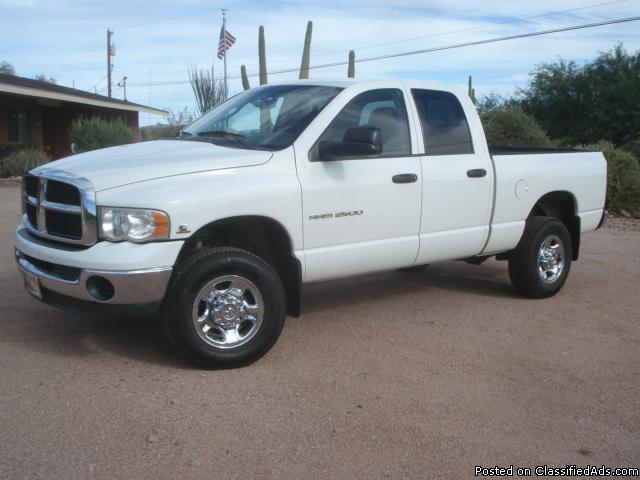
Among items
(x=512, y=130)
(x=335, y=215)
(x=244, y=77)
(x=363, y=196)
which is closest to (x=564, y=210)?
(x=363, y=196)

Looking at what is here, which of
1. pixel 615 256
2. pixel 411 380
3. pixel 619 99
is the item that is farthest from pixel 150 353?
pixel 619 99

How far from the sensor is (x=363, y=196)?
17.3 feet

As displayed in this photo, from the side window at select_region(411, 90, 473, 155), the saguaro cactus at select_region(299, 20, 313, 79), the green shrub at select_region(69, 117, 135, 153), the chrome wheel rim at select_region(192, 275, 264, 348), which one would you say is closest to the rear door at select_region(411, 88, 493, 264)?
the side window at select_region(411, 90, 473, 155)

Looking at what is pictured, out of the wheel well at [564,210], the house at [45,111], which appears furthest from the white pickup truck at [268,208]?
the house at [45,111]

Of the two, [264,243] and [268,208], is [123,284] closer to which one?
[268,208]

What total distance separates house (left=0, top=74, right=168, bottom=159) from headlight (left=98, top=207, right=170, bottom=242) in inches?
682

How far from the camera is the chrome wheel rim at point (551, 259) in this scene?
22.4 feet

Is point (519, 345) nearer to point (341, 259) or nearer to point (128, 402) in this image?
point (341, 259)

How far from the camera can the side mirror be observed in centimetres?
489

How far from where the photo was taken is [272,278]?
4.81 meters

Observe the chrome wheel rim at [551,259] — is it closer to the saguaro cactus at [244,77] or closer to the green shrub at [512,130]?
the green shrub at [512,130]

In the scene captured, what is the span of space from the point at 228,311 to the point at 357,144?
56.2 inches

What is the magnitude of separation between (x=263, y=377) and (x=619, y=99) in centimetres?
2490

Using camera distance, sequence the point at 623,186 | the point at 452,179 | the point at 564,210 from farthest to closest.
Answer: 1. the point at 623,186
2. the point at 564,210
3. the point at 452,179
